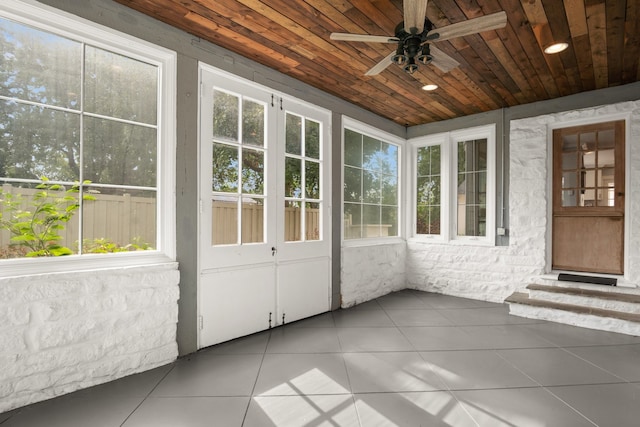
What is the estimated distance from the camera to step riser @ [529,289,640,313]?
344 cm

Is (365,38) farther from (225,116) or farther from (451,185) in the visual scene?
(451,185)

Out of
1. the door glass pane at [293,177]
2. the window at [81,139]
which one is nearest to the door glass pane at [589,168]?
the door glass pane at [293,177]

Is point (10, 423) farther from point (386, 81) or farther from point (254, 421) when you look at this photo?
point (386, 81)

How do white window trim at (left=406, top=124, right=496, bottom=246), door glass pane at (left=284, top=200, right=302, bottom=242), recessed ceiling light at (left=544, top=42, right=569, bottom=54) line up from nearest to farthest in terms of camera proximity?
recessed ceiling light at (left=544, top=42, right=569, bottom=54) → door glass pane at (left=284, top=200, right=302, bottom=242) → white window trim at (left=406, top=124, right=496, bottom=246)

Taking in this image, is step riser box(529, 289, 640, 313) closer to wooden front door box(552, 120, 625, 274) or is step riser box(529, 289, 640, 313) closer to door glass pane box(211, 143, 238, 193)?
wooden front door box(552, 120, 625, 274)

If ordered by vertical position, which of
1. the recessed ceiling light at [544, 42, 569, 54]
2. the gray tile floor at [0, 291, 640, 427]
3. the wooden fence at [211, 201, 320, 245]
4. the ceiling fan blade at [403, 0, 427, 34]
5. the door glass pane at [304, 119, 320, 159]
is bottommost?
the gray tile floor at [0, 291, 640, 427]

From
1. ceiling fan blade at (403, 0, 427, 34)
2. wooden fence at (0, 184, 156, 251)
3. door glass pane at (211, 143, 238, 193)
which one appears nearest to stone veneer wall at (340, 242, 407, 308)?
door glass pane at (211, 143, 238, 193)

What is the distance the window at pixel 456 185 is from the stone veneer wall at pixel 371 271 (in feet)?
2.19

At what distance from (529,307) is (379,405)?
8.86 ft

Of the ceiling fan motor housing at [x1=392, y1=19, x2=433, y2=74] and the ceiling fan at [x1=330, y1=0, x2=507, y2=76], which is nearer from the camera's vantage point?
the ceiling fan at [x1=330, y1=0, x2=507, y2=76]

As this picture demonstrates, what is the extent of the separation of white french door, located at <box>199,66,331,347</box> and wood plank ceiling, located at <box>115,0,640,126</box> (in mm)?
459

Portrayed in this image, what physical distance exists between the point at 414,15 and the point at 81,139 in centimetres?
237

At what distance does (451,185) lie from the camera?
5078 millimetres

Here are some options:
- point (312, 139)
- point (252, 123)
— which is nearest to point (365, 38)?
point (252, 123)
